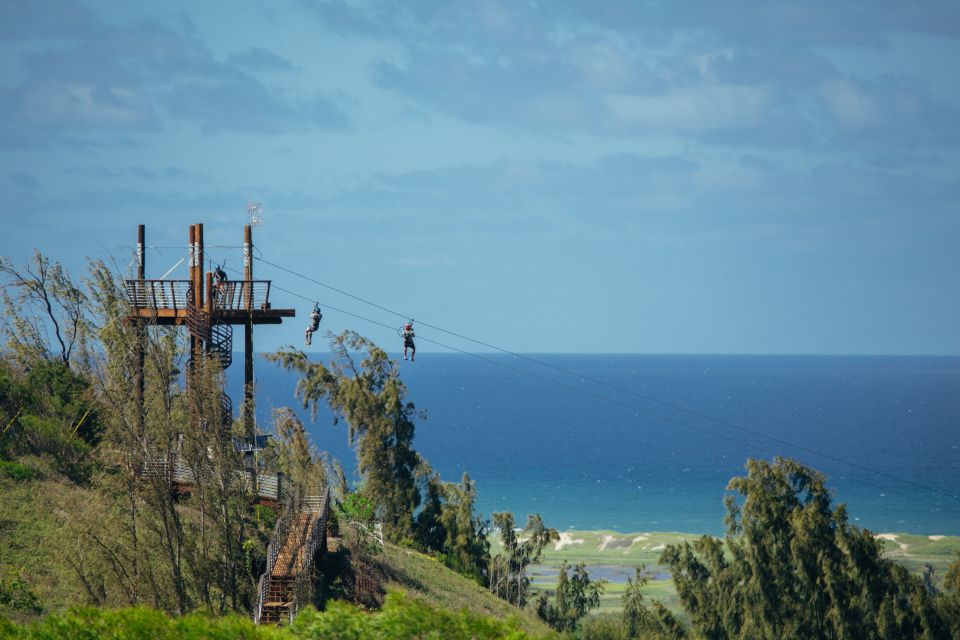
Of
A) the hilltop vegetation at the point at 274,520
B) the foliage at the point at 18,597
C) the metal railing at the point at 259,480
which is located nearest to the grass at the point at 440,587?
the hilltop vegetation at the point at 274,520

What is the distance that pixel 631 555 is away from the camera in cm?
8581

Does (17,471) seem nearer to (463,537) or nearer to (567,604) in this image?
(463,537)

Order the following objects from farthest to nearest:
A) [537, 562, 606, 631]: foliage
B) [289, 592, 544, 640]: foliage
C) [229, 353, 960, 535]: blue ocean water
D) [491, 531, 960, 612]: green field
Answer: [229, 353, 960, 535]: blue ocean water
[491, 531, 960, 612]: green field
[537, 562, 606, 631]: foliage
[289, 592, 544, 640]: foliage

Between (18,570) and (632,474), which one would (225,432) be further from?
(632,474)

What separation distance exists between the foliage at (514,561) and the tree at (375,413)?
454cm

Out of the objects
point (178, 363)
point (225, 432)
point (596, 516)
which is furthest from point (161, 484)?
point (596, 516)

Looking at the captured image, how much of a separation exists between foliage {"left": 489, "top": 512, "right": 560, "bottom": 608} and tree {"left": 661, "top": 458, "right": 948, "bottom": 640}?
12.3 metres

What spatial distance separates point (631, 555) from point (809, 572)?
148 feet

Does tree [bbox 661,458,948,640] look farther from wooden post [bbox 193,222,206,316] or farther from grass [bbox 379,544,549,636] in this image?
wooden post [bbox 193,222,206,316]

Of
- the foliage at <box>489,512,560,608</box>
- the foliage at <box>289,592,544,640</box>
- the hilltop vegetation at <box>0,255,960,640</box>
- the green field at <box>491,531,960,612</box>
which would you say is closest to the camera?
the foliage at <box>289,592,544,640</box>

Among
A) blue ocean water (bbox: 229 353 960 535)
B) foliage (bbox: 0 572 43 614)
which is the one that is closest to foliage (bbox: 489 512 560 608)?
blue ocean water (bbox: 229 353 960 535)

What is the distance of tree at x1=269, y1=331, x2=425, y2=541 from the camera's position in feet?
180

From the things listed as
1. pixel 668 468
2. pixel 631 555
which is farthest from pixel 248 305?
pixel 668 468

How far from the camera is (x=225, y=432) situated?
28.8m
